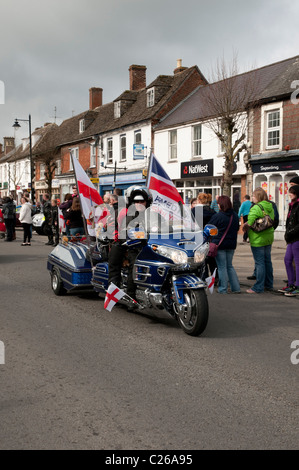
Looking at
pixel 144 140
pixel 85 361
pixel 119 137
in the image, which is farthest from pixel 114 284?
pixel 119 137

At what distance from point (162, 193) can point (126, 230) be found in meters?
0.72

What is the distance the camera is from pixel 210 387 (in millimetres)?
4406

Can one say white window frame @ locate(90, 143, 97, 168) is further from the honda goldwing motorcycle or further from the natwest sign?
the honda goldwing motorcycle

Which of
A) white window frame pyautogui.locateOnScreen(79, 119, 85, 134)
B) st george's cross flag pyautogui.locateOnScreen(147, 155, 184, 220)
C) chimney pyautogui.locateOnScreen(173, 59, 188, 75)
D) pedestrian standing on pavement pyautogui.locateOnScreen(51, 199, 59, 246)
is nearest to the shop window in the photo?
chimney pyautogui.locateOnScreen(173, 59, 188, 75)

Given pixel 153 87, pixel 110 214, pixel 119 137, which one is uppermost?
pixel 153 87

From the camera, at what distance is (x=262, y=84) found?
24.2 meters

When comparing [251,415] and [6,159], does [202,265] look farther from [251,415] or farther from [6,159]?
[6,159]

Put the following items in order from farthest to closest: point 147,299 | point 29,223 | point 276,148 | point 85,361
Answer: point 276,148 < point 29,223 < point 147,299 < point 85,361

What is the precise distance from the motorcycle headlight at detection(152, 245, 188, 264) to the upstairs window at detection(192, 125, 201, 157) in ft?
73.0

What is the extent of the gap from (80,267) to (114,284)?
4.76ft

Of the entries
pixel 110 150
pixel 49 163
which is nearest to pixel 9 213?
pixel 110 150

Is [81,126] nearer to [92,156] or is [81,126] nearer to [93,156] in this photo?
[92,156]

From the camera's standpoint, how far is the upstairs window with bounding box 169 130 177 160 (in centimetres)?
3028

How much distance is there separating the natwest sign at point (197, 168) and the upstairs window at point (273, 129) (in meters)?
4.21
